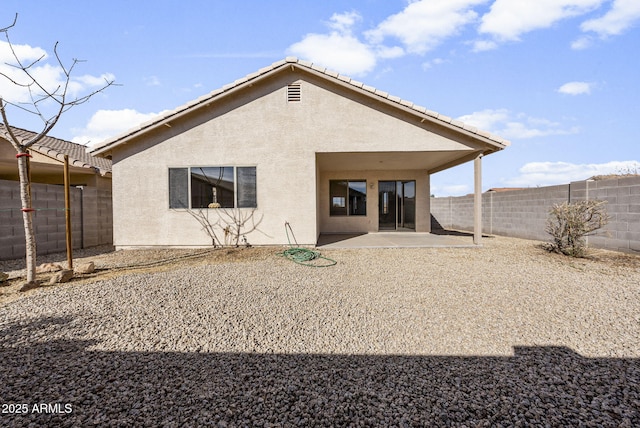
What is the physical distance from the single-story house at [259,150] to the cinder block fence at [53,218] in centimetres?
168

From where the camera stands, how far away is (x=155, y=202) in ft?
28.5

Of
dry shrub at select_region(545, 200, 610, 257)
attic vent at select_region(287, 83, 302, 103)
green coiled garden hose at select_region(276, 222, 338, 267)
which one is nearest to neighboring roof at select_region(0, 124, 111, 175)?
attic vent at select_region(287, 83, 302, 103)

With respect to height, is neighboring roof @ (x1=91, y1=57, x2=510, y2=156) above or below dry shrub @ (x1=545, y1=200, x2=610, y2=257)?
above

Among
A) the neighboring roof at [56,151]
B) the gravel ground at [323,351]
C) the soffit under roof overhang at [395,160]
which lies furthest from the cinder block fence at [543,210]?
the neighboring roof at [56,151]

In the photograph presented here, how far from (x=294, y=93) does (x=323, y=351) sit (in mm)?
7665

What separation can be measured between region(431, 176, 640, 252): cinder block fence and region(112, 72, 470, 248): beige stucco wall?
13.6ft

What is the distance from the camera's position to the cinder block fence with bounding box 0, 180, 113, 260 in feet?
24.1

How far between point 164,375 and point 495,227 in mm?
14207

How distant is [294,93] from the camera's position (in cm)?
856

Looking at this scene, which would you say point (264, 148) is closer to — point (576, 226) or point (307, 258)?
point (307, 258)

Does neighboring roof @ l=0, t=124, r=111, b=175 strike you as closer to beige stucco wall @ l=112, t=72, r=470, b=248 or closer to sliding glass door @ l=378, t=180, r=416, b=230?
beige stucco wall @ l=112, t=72, r=470, b=248

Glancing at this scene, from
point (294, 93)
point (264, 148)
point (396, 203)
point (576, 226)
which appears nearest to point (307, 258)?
point (264, 148)

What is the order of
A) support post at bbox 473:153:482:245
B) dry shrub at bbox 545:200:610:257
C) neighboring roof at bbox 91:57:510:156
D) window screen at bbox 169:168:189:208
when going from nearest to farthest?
dry shrub at bbox 545:200:610:257 < neighboring roof at bbox 91:57:510:156 < window screen at bbox 169:168:189:208 < support post at bbox 473:153:482:245

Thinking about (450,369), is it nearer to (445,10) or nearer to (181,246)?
(181,246)
